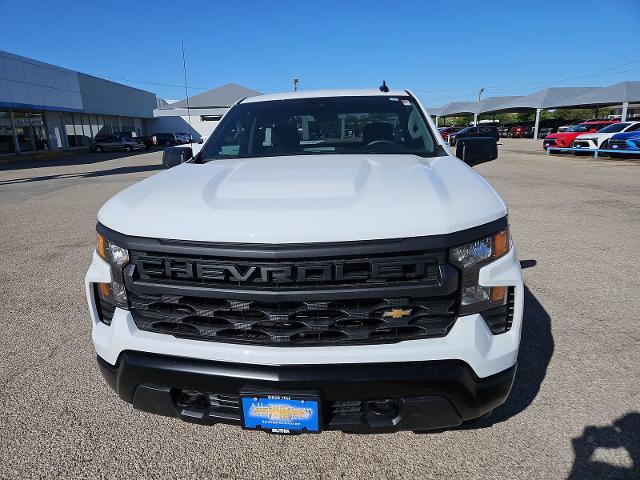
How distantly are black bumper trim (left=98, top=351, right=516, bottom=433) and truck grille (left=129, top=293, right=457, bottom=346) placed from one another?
0.36 ft

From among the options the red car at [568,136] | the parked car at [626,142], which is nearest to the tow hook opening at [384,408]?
the parked car at [626,142]

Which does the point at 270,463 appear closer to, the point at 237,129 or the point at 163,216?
the point at 163,216

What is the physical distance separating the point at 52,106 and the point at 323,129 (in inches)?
1278

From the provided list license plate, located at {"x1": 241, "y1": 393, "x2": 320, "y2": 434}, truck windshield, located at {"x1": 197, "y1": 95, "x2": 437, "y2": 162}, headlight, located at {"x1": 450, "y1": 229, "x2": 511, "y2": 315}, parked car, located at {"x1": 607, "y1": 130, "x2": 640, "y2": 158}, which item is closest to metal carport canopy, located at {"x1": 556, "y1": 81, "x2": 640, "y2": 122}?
parked car, located at {"x1": 607, "y1": 130, "x2": 640, "y2": 158}

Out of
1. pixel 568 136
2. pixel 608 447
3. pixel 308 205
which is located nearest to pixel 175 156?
pixel 308 205

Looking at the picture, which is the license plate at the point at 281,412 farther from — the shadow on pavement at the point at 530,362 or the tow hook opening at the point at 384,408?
the shadow on pavement at the point at 530,362

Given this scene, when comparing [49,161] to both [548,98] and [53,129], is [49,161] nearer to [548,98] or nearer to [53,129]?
[53,129]

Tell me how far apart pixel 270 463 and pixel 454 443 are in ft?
3.04

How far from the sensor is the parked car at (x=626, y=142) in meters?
18.0

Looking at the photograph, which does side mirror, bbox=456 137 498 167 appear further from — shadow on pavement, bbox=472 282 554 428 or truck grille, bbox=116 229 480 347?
truck grille, bbox=116 229 480 347

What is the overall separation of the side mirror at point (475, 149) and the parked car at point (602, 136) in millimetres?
20250

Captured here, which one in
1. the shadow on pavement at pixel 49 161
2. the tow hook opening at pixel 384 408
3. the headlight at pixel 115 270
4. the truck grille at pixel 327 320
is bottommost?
the tow hook opening at pixel 384 408

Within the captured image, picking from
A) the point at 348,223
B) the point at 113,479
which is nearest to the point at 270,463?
the point at 113,479

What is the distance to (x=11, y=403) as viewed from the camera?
2.58 meters
